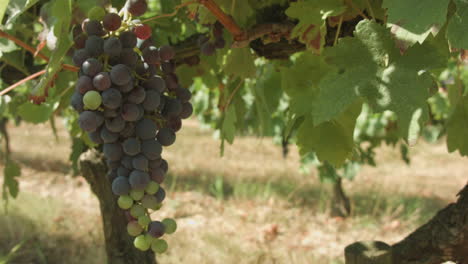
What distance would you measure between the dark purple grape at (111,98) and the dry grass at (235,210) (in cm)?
82

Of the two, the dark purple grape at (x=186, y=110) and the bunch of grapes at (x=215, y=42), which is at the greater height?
the bunch of grapes at (x=215, y=42)

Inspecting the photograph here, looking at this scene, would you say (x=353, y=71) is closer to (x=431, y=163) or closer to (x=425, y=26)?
(x=425, y=26)

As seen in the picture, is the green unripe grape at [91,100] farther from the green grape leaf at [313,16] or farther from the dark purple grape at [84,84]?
the green grape leaf at [313,16]

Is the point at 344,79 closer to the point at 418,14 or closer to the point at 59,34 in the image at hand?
the point at 418,14

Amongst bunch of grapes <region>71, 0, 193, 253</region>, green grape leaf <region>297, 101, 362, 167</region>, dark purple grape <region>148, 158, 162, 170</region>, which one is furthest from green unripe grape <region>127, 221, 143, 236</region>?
green grape leaf <region>297, 101, 362, 167</region>

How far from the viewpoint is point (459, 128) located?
117 centimetres

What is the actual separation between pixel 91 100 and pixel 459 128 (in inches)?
35.5

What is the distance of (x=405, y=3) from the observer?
2.13 ft

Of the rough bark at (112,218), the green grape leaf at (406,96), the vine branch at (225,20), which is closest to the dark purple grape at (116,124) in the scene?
the vine branch at (225,20)

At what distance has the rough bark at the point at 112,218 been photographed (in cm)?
163

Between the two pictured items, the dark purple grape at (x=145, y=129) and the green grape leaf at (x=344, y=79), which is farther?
the dark purple grape at (x=145, y=129)

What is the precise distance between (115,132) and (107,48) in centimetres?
14

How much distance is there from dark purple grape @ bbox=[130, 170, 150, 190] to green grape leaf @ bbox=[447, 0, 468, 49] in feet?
1.70

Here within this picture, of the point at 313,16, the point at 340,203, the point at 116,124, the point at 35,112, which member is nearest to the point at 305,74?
the point at 313,16
